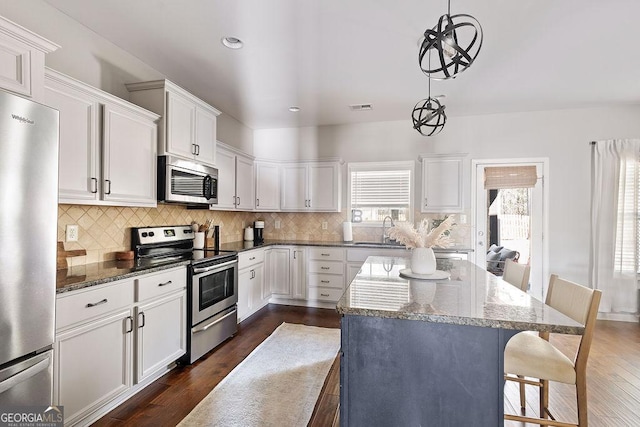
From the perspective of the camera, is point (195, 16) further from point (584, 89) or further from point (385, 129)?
point (584, 89)

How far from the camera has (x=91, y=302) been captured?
1814 millimetres

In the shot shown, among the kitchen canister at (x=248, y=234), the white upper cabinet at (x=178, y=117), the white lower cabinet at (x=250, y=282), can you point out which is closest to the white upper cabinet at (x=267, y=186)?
the kitchen canister at (x=248, y=234)

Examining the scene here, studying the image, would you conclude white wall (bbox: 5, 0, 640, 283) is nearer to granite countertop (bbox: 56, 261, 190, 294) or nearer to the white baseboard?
the white baseboard

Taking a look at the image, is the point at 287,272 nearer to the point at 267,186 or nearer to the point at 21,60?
the point at 267,186

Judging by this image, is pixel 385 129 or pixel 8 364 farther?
pixel 385 129

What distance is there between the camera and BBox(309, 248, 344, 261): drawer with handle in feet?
14.0

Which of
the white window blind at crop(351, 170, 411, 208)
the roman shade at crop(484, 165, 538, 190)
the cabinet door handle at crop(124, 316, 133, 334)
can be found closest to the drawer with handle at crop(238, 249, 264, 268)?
the cabinet door handle at crop(124, 316, 133, 334)

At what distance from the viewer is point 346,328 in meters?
1.47

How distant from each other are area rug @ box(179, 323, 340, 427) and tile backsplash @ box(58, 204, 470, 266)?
146 centimetres

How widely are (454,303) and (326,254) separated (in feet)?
9.55

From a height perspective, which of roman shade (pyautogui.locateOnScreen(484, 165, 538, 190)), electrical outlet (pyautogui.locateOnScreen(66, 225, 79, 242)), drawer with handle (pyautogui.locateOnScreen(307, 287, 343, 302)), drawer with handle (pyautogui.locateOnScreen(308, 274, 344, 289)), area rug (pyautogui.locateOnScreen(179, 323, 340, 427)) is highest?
roman shade (pyautogui.locateOnScreen(484, 165, 538, 190))

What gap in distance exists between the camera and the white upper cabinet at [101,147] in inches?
77.7

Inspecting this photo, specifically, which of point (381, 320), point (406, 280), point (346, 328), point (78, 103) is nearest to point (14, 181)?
point (78, 103)

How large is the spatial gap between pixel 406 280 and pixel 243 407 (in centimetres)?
140
